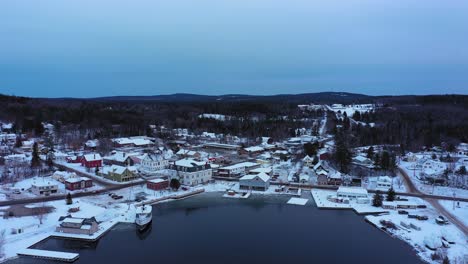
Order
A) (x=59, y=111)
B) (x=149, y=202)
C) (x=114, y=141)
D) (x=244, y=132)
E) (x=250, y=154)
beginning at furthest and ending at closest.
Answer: (x=59, y=111)
(x=244, y=132)
(x=114, y=141)
(x=250, y=154)
(x=149, y=202)

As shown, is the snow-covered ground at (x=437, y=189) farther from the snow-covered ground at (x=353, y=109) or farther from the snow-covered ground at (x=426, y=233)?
the snow-covered ground at (x=353, y=109)

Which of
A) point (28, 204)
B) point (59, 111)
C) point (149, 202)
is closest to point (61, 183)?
point (28, 204)

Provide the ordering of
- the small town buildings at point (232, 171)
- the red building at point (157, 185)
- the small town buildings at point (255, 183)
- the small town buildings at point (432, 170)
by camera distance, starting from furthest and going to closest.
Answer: the small town buildings at point (232, 171)
the small town buildings at point (432, 170)
the small town buildings at point (255, 183)
the red building at point (157, 185)

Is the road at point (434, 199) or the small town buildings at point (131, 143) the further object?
the small town buildings at point (131, 143)

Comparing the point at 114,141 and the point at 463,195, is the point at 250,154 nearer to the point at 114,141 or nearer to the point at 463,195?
the point at 114,141

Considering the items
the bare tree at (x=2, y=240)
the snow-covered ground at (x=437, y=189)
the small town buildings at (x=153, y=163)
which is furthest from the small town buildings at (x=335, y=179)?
the bare tree at (x=2, y=240)

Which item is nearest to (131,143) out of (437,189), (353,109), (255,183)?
Answer: (255,183)
